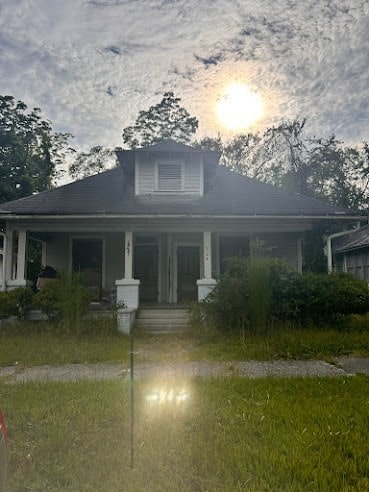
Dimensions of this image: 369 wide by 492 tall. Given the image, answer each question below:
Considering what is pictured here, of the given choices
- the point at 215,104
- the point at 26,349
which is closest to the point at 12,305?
the point at 26,349

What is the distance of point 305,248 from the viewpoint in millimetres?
14305

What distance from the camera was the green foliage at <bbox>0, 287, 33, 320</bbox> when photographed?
8891 mm

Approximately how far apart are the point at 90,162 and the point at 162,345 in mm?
26146

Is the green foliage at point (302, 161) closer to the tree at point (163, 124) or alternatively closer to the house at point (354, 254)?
the tree at point (163, 124)

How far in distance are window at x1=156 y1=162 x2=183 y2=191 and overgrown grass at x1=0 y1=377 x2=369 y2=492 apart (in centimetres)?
823

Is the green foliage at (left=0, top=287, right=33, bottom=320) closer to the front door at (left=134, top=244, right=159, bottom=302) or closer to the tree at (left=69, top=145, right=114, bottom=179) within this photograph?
the front door at (left=134, top=244, right=159, bottom=302)

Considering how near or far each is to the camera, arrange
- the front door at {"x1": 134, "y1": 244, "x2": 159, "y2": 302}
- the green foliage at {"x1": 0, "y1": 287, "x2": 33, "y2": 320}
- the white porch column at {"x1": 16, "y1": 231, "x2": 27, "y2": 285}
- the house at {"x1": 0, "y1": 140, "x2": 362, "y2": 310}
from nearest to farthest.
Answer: the green foliage at {"x1": 0, "y1": 287, "x2": 33, "y2": 320}, the white porch column at {"x1": 16, "y1": 231, "x2": 27, "y2": 285}, the house at {"x1": 0, "y1": 140, "x2": 362, "y2": 310}, the front door at {"x1": 134, "y1": 244, "x2": 159, "y2": 302}

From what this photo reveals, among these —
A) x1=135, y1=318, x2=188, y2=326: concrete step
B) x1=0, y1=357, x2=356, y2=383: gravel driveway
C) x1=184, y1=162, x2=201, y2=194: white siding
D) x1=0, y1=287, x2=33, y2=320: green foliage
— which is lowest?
x1=0, y1=357, x2=356, y2=383: gravel driveway

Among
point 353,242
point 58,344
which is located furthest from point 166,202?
point 353,242

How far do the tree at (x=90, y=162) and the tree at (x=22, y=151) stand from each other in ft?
16.2

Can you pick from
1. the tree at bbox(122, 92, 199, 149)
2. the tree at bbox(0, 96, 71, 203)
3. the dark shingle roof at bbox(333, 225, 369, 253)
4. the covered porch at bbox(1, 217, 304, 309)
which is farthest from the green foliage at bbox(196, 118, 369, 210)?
the covered porch at bbox(1, 217, 304, 309)

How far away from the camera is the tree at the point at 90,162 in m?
31.2

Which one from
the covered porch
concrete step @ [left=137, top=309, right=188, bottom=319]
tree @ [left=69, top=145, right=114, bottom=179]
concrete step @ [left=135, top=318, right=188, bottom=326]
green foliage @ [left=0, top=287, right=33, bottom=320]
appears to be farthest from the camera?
tree @ [left=69, top=145, right=114, bottom=179]

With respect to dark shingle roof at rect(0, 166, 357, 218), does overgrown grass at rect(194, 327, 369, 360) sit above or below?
below
